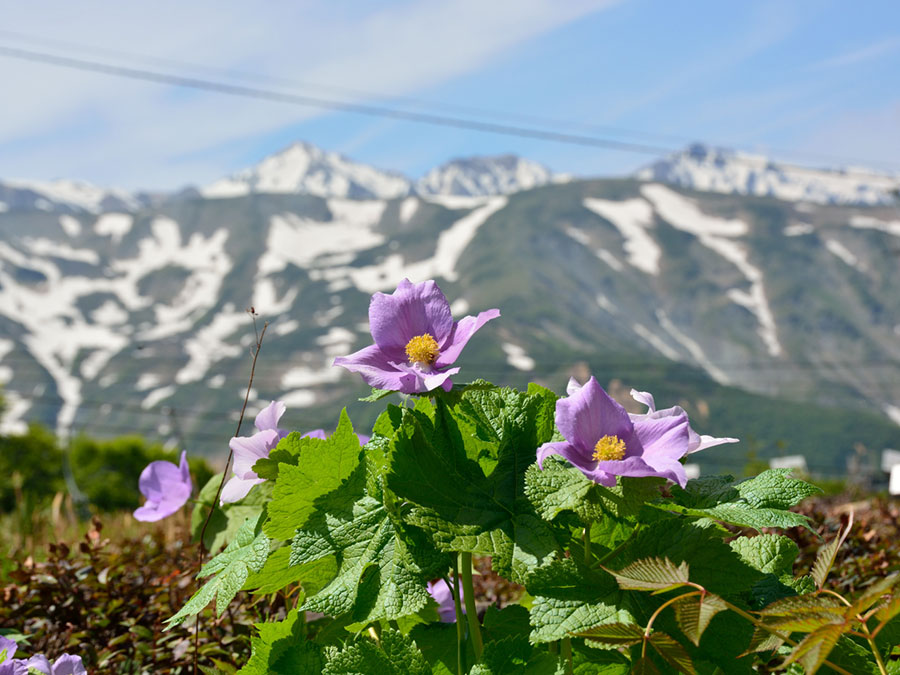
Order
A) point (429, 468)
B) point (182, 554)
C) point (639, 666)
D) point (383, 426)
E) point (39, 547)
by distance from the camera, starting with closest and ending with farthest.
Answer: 1. point (639, 666)
2. point (429, 468)
3. point (383, 426)
4. point (182, 554)
5. point (39, 547)

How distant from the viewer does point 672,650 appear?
97cm

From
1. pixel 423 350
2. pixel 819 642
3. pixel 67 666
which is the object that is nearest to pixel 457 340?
pixel 423 350

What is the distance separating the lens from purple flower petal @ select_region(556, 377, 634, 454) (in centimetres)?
113

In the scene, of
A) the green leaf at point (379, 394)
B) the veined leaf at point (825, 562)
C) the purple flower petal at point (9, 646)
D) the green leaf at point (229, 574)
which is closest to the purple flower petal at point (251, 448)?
the green leaf at point (229, 574)

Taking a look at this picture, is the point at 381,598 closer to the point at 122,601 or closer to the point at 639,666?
the point at 639,666

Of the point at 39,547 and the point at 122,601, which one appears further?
the point at 39,547

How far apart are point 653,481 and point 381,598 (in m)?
0.42

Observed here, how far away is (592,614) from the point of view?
42.1 inches

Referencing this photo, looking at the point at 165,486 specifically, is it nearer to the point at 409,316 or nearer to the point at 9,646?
the point at 9,646

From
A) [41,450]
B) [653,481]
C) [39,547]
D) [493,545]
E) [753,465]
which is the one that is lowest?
[41,450]

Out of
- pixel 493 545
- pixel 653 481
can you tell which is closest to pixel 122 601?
pixel 493 545

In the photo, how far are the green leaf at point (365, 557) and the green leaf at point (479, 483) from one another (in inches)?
2.8

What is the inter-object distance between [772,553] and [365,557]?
662 millimetres

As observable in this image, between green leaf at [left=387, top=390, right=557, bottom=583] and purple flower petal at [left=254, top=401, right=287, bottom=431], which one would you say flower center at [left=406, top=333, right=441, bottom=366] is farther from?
purple flower petal at [left=254, top=401, right=287, bottom=431]
